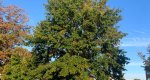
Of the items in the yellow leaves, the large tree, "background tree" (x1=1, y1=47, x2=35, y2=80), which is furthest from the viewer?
the yellow leaves

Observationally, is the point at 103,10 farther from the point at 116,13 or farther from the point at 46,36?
the point at 46,36

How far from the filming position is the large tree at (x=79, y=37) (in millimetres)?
43156

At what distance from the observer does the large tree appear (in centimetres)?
4316

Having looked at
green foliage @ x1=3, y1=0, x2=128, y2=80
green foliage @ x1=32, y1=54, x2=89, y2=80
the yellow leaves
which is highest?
the yellow leaves

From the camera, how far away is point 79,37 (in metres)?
43.0

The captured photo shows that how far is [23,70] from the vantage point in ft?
165

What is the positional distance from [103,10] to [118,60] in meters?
6.52

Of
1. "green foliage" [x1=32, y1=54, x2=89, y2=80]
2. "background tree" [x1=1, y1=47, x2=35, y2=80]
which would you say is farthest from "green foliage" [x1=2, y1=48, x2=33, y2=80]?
"green foliage" [x1=32, y1=54, x2=89, y2=80]

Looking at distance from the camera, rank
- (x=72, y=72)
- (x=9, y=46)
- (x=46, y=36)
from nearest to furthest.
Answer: (x=72, y=72) → (x=46, y=36) → (x=9, y=46)

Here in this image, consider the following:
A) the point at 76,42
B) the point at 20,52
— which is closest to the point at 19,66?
the point at 20,52

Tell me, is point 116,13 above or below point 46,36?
above

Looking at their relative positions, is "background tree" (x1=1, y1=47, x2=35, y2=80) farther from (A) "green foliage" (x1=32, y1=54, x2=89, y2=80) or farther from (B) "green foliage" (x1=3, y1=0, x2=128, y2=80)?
(A) "green foliage" (x1=32, y1=54, x2=89, y2=80)

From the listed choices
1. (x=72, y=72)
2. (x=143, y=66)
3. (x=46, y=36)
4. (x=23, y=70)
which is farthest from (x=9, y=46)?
(x=143, y=66)

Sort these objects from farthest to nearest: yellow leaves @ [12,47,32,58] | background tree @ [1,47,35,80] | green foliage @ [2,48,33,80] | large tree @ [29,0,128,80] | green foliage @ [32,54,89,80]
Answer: yellow leaves @ [12,47,32,58] < green foliage @ [2,48,33,80] < background tree @ [1,47,35,80] < large tree @ [29,0,128,80] < green foliage @ [32,54,89,80]
